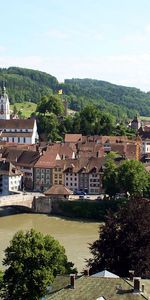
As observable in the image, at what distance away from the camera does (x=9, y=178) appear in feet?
220

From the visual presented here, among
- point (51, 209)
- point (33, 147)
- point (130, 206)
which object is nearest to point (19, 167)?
point (33, 147)

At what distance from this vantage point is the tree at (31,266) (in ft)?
84.9

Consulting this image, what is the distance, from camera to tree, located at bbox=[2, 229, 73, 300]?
25891 mm

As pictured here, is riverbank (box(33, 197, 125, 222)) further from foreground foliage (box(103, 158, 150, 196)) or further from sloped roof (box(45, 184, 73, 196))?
foreground foliage (box(103, 158, 150, 196))

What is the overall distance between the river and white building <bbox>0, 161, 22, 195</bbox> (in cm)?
825

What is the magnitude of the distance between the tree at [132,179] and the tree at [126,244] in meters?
26.7

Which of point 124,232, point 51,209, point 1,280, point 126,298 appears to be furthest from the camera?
point 51,209

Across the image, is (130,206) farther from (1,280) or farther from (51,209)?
(51,209)

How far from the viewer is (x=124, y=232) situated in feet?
98.0

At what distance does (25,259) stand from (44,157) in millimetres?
44836

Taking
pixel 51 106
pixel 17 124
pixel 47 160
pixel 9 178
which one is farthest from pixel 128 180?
pixel 51 106

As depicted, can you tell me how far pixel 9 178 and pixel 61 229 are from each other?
1702 cm

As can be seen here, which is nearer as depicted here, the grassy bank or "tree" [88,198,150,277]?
"tree" [88,198,150,277]

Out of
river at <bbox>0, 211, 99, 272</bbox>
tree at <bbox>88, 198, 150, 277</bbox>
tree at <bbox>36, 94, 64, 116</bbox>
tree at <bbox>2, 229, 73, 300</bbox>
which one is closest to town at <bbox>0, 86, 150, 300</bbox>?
river at <bbox>0, 211, 99, 272</bbox>
